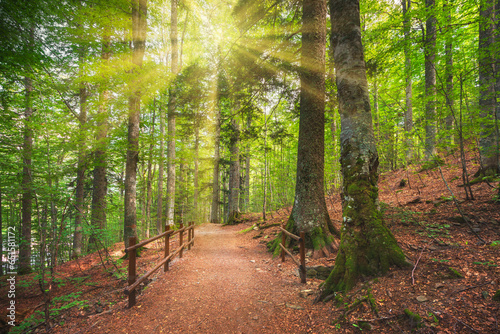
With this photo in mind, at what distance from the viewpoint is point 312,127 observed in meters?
6.24

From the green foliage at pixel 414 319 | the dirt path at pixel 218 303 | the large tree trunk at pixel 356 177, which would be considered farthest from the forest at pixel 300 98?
the dirt path at pixel 218 303

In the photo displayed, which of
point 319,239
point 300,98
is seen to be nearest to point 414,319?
point 319,239

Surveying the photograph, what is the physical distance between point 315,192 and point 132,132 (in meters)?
6.92

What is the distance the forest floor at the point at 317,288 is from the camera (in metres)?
2.30

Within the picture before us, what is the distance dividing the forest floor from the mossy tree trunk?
1.33 meters

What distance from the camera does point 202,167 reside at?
21234 millimetres

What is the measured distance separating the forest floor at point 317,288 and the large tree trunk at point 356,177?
271mm

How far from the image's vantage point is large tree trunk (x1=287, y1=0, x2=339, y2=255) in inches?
239

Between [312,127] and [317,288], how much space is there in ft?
14.5

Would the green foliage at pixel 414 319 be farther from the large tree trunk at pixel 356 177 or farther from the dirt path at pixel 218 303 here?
the dirt path at pixel 218 303

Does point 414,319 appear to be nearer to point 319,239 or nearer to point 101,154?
point 319,239

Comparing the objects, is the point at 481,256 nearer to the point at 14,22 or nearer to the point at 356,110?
the point at 356,110

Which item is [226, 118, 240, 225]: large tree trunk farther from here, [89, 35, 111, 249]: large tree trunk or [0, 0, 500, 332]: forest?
[89, 35, 111, 249]: large tree trunk

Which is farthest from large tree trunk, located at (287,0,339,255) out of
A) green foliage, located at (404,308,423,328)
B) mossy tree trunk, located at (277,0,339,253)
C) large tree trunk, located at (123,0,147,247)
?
large tree trunk, located at (123,0,147,247)
